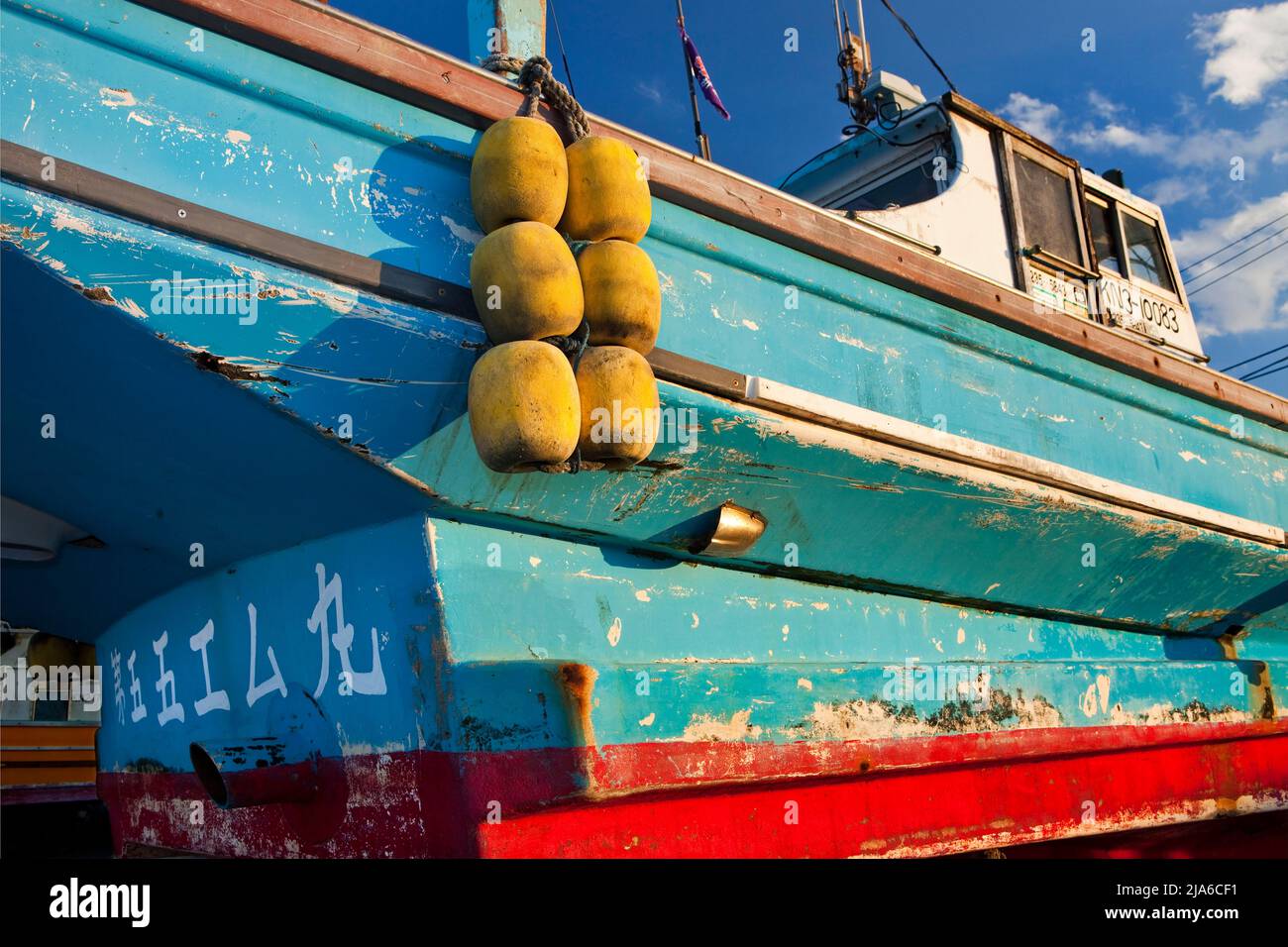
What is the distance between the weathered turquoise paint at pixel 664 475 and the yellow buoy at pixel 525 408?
312 mm

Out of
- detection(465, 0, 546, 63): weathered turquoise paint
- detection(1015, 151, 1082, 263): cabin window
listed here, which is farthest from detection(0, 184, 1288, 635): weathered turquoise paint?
detection(1015, 151, 1082, 263): cabin window

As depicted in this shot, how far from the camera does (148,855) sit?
388 cm

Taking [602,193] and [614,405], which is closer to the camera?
[614,405]

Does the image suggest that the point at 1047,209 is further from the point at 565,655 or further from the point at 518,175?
the point at 565,655

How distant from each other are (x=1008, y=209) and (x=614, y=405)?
9.91 feet

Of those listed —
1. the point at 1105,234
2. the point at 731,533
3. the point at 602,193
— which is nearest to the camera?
the point at 602,193

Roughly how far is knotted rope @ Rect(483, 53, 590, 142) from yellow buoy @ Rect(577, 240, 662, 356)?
0.41 metres

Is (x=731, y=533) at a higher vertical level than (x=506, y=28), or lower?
lower

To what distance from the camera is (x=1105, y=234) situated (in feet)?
18.4

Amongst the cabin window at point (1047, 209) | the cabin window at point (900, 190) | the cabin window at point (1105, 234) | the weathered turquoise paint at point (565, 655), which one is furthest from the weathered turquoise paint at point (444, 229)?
the cabin window at point (900, 190)

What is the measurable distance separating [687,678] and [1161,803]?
7.48 feet

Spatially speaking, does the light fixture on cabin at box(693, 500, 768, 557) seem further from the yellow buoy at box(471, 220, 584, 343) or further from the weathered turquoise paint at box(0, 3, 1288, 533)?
the yellow buoy at box(471, 220, 584, 343)

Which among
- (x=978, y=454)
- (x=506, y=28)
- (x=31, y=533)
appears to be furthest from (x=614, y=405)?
(x=31, y=533)
